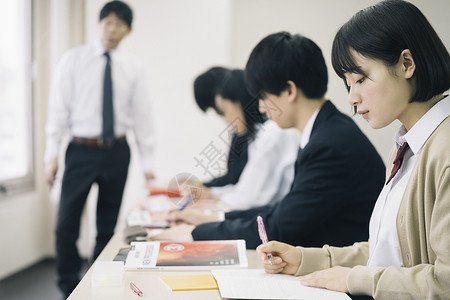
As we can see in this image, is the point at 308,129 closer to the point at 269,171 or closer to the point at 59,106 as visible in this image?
the point at 269,171

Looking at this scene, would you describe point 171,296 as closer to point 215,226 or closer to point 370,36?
point 215,226

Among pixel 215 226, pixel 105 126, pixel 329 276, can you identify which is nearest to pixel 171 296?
pixel 329 276

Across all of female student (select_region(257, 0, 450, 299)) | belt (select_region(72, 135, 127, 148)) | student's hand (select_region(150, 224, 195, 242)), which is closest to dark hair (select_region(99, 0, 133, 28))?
belt (select_region(72, 135, 127, 148))

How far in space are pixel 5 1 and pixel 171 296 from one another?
264 cm

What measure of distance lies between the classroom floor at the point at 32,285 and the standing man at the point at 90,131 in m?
0.39

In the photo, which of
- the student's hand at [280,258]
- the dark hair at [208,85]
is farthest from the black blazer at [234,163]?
the student's hand at [280,258]

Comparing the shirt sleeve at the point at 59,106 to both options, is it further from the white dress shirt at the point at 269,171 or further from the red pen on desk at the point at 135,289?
the red pen on desk at the point at 135,289

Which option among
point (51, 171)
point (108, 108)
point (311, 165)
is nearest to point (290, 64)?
point (311, 165)

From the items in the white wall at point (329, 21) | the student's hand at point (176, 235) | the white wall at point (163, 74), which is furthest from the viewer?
the white wall at point (163, 74)

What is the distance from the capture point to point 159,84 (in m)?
3.26

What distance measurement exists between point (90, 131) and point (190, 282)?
1668 millimetres

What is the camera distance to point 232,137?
8.34ft

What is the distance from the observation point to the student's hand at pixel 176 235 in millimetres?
1365

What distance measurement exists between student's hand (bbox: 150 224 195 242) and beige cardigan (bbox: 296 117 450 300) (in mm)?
604
